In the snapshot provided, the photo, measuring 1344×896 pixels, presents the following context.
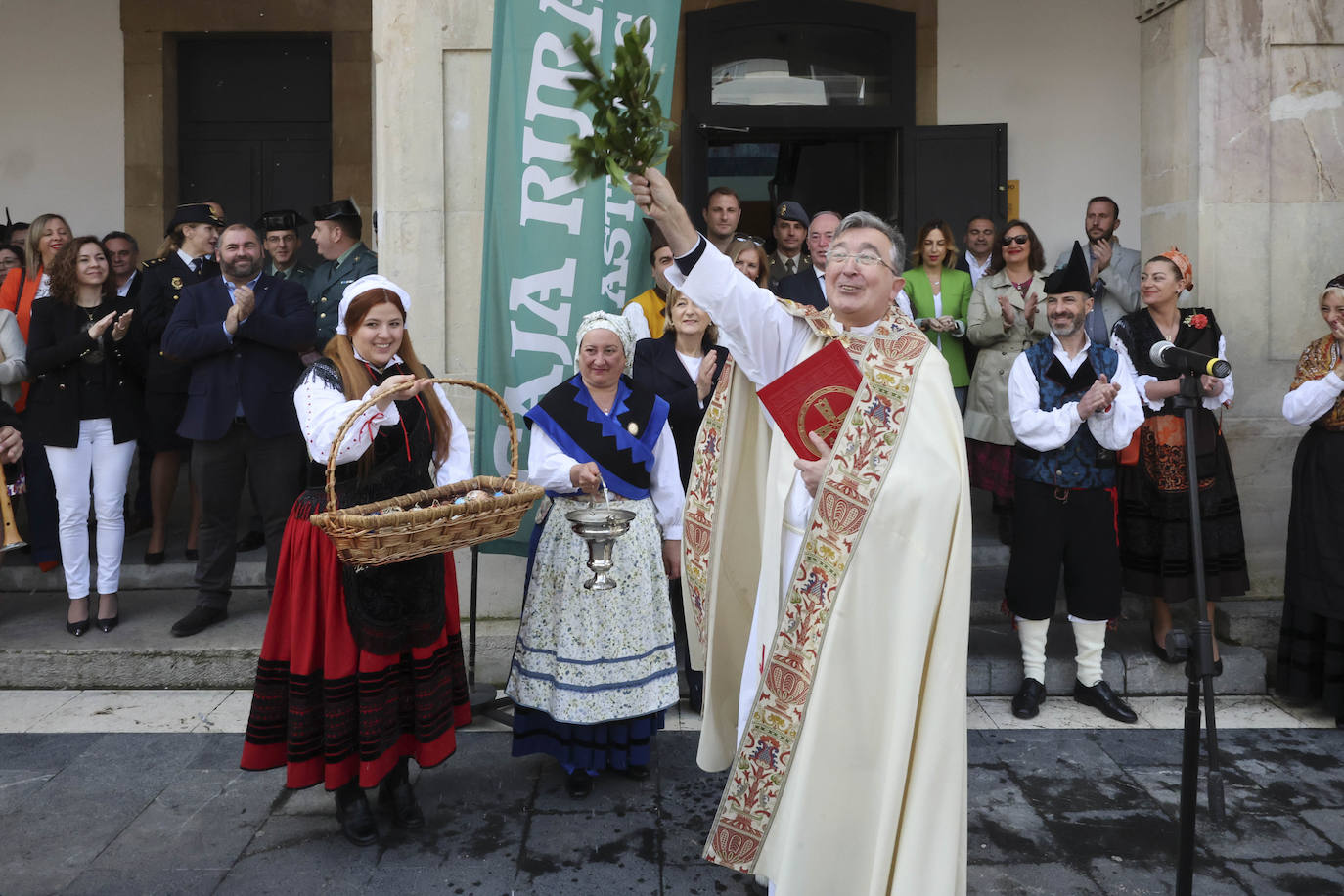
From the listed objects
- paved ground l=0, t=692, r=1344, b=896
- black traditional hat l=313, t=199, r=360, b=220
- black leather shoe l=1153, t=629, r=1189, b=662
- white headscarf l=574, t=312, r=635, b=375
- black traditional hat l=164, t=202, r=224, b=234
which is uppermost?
black traditional hat l=313, t=199, r=360, b=220

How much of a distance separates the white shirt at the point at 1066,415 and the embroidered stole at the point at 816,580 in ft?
7.29

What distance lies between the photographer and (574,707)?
4.38 m

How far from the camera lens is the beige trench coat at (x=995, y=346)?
661 cm

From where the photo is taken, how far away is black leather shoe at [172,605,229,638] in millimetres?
5832

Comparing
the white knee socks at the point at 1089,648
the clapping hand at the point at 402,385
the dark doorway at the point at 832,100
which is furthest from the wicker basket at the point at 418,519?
the dark doorway at the point at 832,100

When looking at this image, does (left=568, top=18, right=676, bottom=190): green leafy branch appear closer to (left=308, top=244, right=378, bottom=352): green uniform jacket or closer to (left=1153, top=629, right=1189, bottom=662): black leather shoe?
(left=1153, top=629, right=1189, bottom=662): black leather shoe

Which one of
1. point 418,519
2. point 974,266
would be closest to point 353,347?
point 418,519

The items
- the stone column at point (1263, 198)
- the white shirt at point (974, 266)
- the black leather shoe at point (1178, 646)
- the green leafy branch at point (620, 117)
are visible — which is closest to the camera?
the green leafy branch at point (620, 117)

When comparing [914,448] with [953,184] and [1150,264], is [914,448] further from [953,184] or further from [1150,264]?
[953,184]

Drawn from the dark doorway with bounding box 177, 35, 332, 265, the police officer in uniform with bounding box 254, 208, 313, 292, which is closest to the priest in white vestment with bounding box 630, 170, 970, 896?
the police officer in uniform with bounding box 254, 208, 313, 292

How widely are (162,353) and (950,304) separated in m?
4.63

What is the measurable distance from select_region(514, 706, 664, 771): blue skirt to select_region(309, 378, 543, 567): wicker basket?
982 mm

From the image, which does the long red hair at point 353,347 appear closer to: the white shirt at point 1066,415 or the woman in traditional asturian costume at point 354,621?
the woman in traditional asturian costume at point 354,621

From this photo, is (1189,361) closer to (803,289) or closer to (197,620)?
(803,289)
